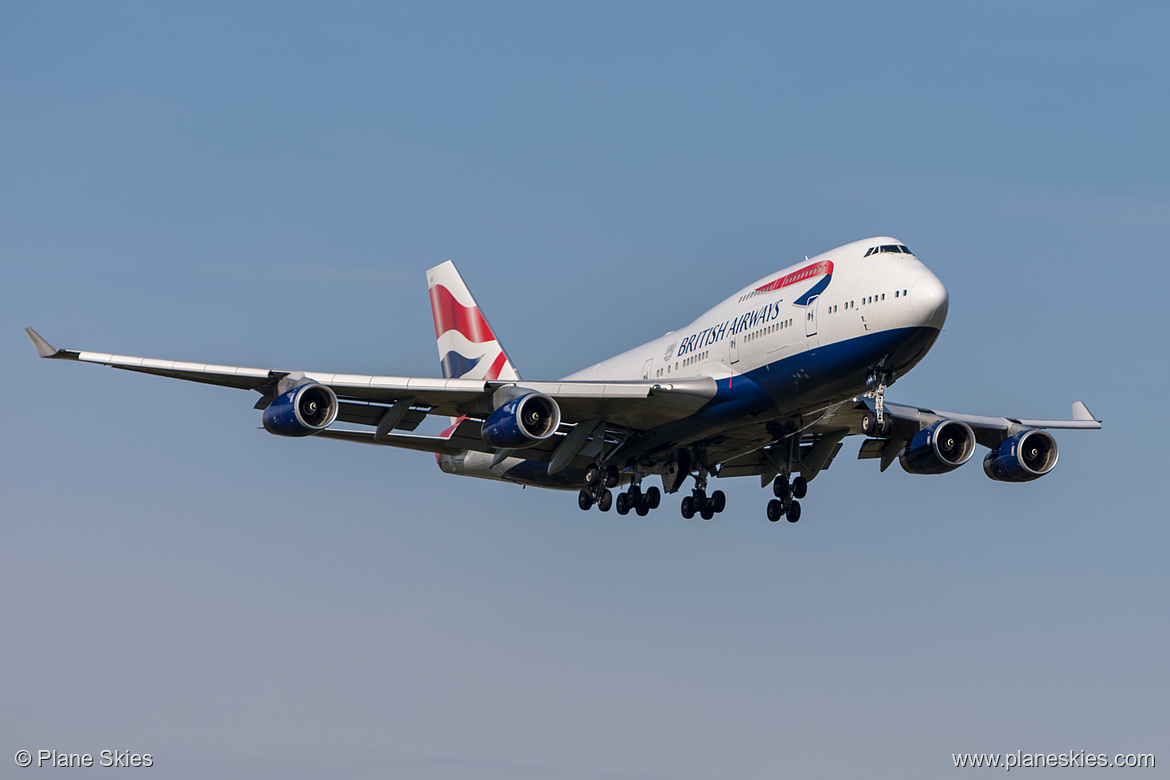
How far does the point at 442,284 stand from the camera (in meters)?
61.3

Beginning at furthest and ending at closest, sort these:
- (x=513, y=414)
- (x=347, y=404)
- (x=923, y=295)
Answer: (x=347, y=404), (x=513, y=414), (x=923, y=295)

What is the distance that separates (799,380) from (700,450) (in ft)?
24.8

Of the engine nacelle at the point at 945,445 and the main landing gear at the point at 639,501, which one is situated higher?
the engine nacelle at the point at 945,445

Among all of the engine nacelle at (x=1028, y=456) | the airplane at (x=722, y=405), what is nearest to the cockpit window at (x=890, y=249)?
the airplane at (x=722, y=405)

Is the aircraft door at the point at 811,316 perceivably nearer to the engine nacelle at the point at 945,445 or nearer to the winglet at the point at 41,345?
the engine nacelle at the point at 945,445

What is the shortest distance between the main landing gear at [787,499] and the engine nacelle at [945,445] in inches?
161

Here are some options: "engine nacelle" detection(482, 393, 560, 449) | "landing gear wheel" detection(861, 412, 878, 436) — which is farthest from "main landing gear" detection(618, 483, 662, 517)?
"landing gear wheel" detection(861, 412, 878, 436)

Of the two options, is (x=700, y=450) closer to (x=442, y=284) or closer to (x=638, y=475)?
(x=638, y=475)

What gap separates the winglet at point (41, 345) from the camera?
126 feet

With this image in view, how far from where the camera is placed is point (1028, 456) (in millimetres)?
48969

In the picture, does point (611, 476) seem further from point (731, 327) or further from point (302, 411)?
point (302, 411)

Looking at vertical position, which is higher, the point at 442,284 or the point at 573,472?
the point at 442,284

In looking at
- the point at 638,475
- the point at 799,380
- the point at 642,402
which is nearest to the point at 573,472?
the point at 638,475

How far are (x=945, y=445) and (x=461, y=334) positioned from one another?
21.3 meters
